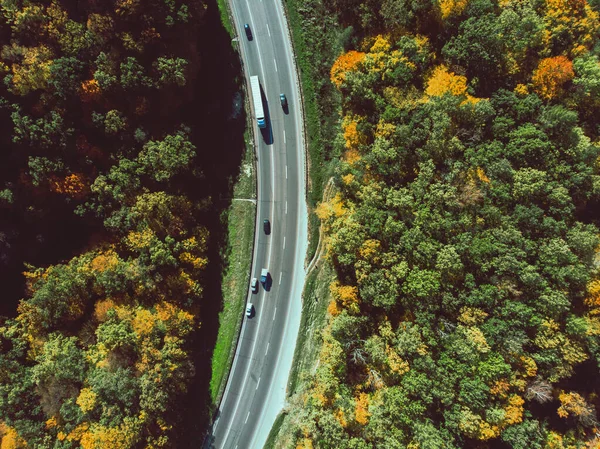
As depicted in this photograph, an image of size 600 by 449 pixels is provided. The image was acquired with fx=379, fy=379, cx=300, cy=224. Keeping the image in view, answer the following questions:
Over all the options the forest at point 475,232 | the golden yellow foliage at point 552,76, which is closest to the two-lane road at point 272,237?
the forest at point 475,232

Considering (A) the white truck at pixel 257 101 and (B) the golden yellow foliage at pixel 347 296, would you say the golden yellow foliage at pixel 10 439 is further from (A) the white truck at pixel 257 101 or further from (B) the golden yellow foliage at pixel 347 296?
(A) the white truck at pixel 257 101

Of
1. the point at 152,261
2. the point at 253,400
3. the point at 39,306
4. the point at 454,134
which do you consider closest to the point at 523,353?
the point at 454,134

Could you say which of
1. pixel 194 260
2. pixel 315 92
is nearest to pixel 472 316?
pixel 194 260

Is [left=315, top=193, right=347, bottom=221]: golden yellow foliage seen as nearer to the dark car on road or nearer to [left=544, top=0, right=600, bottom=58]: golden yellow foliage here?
the dark car on road

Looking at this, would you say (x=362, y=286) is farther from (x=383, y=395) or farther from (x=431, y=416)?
(x=431, y=416)

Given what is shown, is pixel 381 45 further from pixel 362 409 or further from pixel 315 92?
pixel 362 409

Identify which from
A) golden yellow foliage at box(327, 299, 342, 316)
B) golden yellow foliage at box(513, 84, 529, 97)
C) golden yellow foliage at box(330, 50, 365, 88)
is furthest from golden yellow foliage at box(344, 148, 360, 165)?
golden yellow foliage at box(513, 84, 529, 97)
